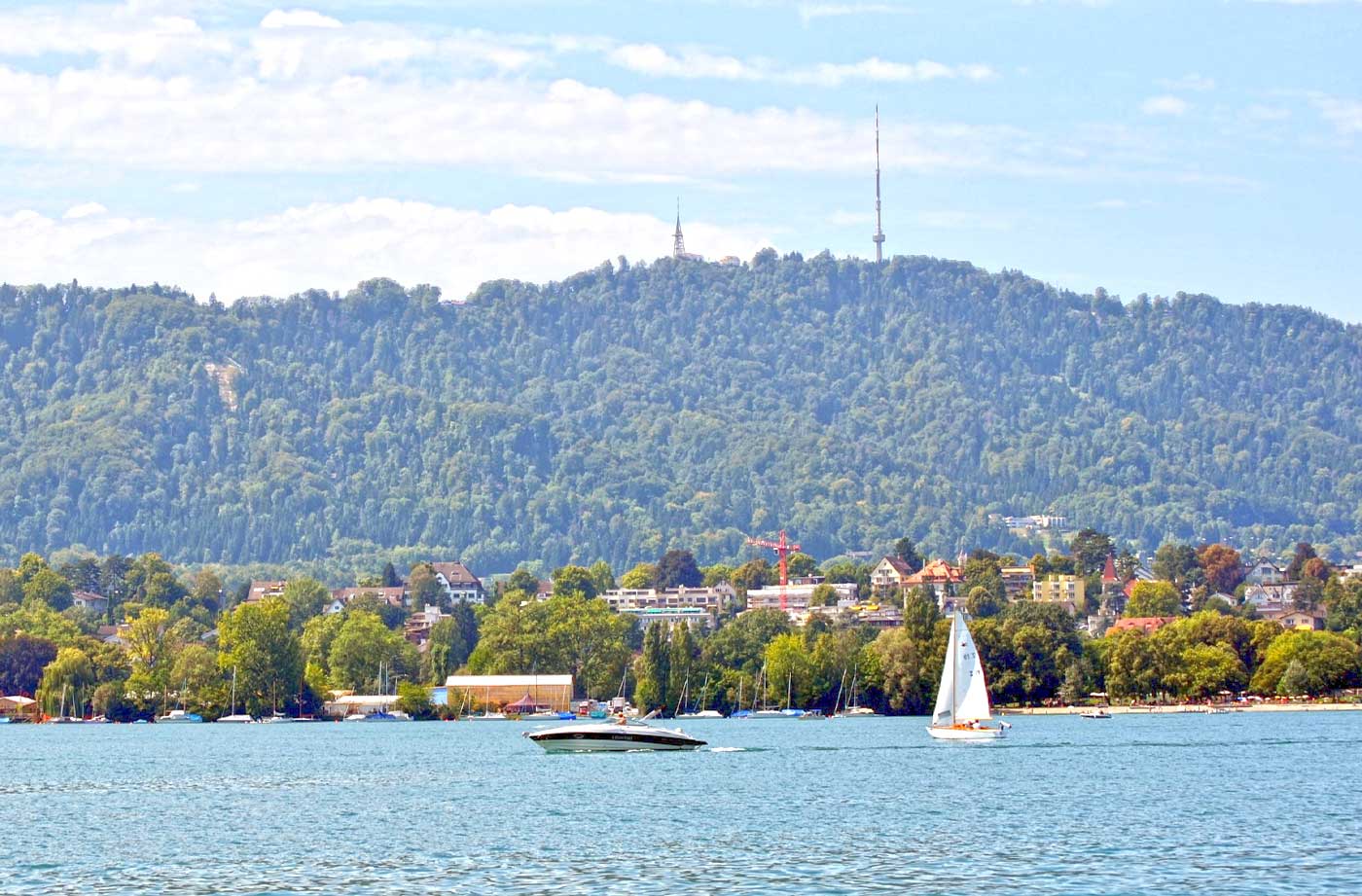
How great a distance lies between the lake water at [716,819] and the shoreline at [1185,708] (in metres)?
37.1

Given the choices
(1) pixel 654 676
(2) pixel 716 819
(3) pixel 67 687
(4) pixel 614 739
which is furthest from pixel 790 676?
(2) pixel 716 819

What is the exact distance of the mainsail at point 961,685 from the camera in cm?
11931

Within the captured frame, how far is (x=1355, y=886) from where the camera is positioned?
2052 inches

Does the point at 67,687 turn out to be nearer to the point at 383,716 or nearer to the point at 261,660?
the point at 261,660

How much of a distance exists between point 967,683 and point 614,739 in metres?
19.2

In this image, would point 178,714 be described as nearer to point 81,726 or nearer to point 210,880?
point 81,726

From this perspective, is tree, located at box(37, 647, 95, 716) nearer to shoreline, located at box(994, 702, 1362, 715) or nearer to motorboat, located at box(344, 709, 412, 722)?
motorboat, located at box(344, 709, 412, 722)

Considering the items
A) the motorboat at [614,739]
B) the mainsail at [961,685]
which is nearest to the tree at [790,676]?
the mainsail at [961,685]

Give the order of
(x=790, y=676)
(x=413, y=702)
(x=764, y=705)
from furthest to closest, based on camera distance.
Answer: (x=413, y=702) → (x=764, y=705) → (x=790, y=676)

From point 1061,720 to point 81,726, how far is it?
79157 millimetres

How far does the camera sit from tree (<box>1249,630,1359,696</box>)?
533 feet

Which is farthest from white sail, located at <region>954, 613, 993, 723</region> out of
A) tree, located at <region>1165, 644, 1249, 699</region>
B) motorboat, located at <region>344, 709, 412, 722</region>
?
motorboat, located at <region>344, 709, 412, 722</region>

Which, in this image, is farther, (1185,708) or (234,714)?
(234,714)

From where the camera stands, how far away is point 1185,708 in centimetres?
16188
